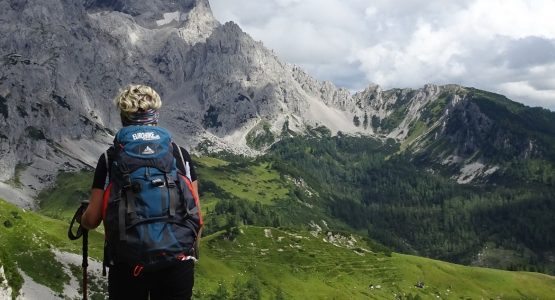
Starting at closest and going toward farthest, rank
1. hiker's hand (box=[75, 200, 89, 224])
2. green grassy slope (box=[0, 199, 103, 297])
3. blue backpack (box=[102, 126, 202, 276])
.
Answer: blue backpack (box=[102, 126, 202, 276])
hiker's hand (box=[75, 200, 89, 224])
green grassy slope (box=[0, 199, 103, 297])

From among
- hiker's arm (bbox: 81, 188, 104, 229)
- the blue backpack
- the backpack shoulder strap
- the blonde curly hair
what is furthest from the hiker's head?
hiker's arm (bbox: 81, 188, 104, 229)

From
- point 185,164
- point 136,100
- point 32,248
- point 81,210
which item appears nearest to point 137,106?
point 136,100

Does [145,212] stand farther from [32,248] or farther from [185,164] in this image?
[32,248]

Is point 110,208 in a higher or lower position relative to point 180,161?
lower

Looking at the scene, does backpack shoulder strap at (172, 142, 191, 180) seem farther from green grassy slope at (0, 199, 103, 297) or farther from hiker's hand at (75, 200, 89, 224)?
green grassy slope at (0, 199, 103, 297)

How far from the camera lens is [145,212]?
9719mm

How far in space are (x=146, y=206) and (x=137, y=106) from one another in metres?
2.32

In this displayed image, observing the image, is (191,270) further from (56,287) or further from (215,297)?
(215,297)

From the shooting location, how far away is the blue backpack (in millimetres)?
9680

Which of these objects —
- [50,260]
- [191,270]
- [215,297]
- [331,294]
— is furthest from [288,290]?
[191,270]

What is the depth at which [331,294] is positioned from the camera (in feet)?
602

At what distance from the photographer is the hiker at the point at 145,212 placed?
31.9 ft

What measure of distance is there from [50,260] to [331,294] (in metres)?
110

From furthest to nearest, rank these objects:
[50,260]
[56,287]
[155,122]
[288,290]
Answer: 1. [288,290]
2. [50,260]
3. [56,287]
4. [155,122]
